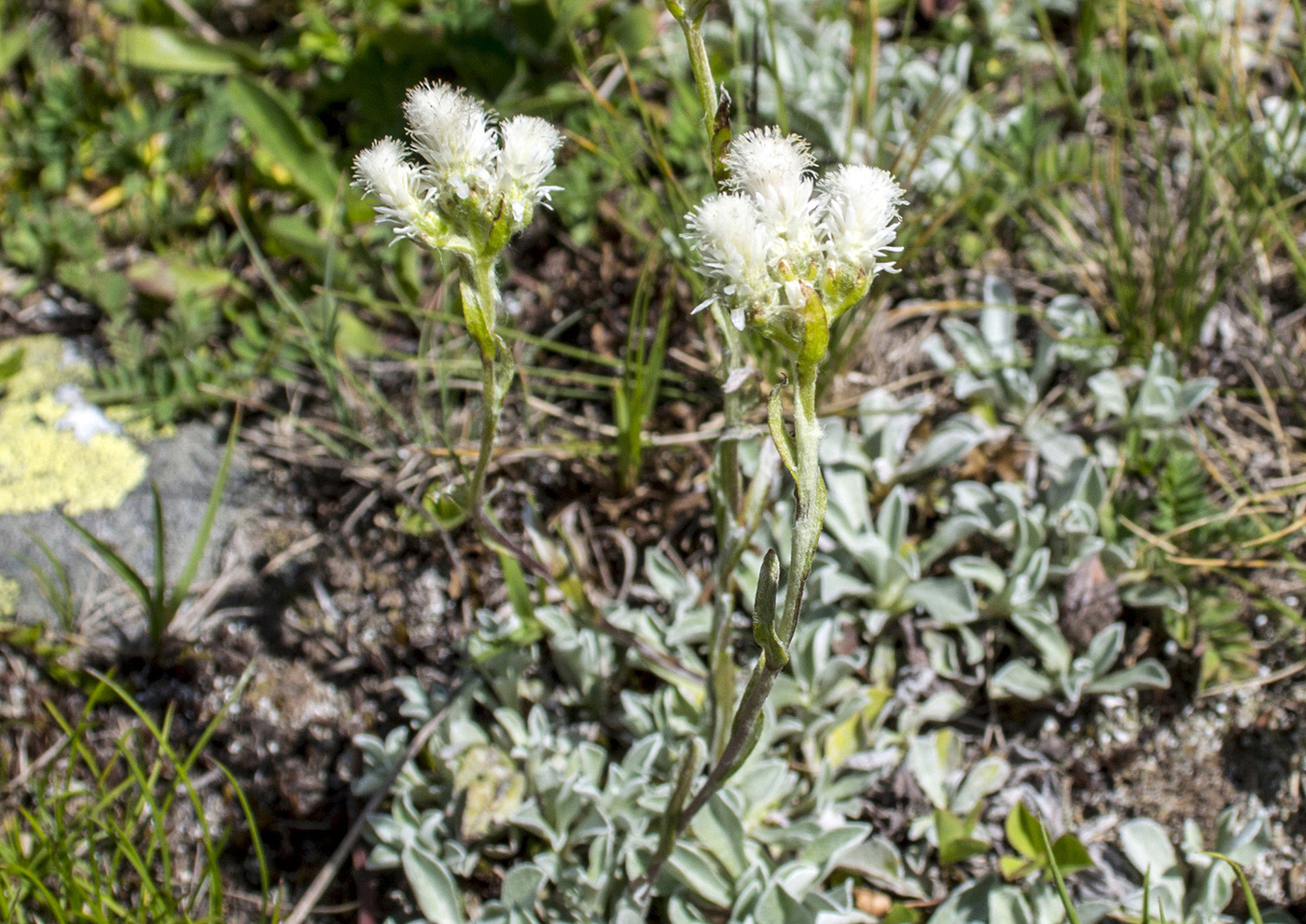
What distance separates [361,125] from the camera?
2.84 m

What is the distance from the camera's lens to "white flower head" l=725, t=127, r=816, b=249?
1.14 m

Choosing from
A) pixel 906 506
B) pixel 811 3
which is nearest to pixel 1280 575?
pixel 906 506

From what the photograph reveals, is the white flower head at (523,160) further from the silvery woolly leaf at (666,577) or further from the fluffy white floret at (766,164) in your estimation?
the silvery woolly leaf at (666,577)

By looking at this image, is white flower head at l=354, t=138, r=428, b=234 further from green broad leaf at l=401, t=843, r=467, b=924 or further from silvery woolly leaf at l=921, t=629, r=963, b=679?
silvery woolly leaf at l=921, t=629, r=963, b=679

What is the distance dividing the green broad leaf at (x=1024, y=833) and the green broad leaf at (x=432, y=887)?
109 cm

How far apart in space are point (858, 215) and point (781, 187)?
0.10 metres

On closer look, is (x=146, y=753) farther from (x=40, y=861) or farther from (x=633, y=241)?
(x=633, y=241)

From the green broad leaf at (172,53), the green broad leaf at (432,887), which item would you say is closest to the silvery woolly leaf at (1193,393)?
the green broad leaf at (432,887)

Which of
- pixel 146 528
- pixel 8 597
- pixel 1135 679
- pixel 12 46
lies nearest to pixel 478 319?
pixel 1135 679

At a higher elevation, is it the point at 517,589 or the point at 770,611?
the point at 770,611

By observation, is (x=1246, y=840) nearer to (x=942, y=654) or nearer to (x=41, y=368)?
(x=942, y=654)

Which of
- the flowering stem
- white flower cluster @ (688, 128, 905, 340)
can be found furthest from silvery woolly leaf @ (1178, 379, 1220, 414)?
the flowering stem

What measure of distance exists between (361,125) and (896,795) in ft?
7.63

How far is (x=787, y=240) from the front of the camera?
1.17m
